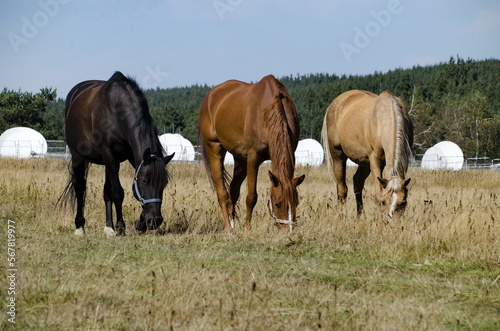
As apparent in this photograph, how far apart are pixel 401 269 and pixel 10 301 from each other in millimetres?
3832

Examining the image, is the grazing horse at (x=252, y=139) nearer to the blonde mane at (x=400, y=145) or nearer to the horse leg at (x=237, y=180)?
the horse leg at (x=237, y=180)

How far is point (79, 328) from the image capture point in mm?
4004

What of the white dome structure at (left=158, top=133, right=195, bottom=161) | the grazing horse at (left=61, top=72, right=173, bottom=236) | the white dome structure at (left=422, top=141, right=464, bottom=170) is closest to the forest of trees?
the white dome structure at (left=422, top=141, right=464, bottom=170)

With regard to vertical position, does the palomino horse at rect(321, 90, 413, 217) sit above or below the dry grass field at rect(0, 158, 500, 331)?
above

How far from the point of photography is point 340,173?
38.7 ft

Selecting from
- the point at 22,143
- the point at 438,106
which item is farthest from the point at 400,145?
the point at 438,106

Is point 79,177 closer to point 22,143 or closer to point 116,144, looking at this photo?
point 116,144

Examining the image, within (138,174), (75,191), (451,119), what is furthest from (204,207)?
(451,119)

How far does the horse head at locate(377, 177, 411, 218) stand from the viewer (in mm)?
8539

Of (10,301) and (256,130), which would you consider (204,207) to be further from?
(10,301)

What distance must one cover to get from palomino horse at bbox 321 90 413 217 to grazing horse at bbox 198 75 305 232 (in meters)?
1.52

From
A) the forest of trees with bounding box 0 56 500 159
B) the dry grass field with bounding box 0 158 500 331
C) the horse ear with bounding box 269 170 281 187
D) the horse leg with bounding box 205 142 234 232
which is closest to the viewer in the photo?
the dry grass field with bounding box 0 158 500 331

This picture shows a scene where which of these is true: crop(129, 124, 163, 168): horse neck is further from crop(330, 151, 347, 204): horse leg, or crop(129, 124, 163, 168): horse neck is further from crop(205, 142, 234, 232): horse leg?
crop(330, 151, 347, 204): horse leg

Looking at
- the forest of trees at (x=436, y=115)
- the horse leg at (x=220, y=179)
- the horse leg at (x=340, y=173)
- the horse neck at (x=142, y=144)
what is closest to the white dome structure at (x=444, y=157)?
the forest of trees at (x=436, y=115)
